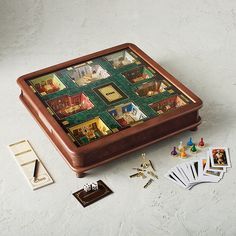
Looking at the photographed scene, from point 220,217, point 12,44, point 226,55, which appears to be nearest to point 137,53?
point 226,55

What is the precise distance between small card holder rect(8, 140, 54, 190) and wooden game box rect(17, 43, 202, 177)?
11.1 inches

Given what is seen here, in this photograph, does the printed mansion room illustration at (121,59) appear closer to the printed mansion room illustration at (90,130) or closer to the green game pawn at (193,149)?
the printed mansion room illustration at (90,130)

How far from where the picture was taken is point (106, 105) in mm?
6508

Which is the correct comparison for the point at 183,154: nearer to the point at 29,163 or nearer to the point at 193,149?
the point at 193,149

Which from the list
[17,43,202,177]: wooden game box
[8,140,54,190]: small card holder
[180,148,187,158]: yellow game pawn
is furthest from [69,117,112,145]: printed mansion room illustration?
[180,148,187,158]: yellow game pawn

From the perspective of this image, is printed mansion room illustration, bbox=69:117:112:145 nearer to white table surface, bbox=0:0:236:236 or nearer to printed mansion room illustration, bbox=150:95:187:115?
white table surface, bbox=0:0:236:236

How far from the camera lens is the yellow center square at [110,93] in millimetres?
6614

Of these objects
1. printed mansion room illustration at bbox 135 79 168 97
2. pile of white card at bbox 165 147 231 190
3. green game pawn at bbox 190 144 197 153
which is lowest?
pile of white card at bbox 165 147 231 190

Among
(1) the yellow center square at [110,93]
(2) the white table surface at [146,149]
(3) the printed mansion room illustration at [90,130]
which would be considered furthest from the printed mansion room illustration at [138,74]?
(3) the printed mansion room illustration at [90,130]

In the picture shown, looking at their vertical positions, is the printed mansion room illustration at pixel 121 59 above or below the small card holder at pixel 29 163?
above

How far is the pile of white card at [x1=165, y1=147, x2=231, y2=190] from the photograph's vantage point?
5.93 metres

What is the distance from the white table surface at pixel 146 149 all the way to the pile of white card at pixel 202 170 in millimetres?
80

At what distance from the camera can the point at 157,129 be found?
623 centimetres

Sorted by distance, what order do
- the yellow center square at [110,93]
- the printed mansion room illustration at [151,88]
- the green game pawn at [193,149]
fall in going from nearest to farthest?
the green game pawn at [193,149]
the yellow center square at [110,93]
the printed mansion room illustration at [151,88]
